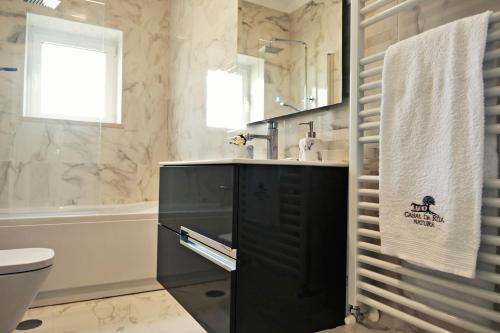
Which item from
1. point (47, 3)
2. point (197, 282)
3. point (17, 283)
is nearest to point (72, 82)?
point (47, 3)

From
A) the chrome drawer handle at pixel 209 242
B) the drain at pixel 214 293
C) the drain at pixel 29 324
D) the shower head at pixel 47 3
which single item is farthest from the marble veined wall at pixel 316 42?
the shower head at pixel 47 3

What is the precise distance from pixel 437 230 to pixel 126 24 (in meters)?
2.76

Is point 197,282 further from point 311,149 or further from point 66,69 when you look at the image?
point 66,69

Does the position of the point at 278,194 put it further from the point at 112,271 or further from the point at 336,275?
the point at 112,271

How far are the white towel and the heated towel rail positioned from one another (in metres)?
0.05

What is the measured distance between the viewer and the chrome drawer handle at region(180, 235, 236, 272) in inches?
38.8

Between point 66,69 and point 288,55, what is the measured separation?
5.98 feet

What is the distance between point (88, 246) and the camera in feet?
6.43

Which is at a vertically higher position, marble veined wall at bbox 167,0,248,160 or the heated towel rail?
marble veined wall at bbox 167,0,248,160

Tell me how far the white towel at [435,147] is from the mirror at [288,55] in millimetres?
388

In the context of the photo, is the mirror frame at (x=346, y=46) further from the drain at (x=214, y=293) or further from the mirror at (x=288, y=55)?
the drain at (x=214, y=293)

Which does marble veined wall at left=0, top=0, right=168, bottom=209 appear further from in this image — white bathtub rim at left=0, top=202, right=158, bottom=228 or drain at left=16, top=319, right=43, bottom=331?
drain at left=16, top=319, right=43, bottom=331

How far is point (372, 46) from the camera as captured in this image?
3.73 ft

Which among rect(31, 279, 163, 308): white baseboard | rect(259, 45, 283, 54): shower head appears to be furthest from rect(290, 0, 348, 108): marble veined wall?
rect(31, 279, 163, 308): white baseboard
